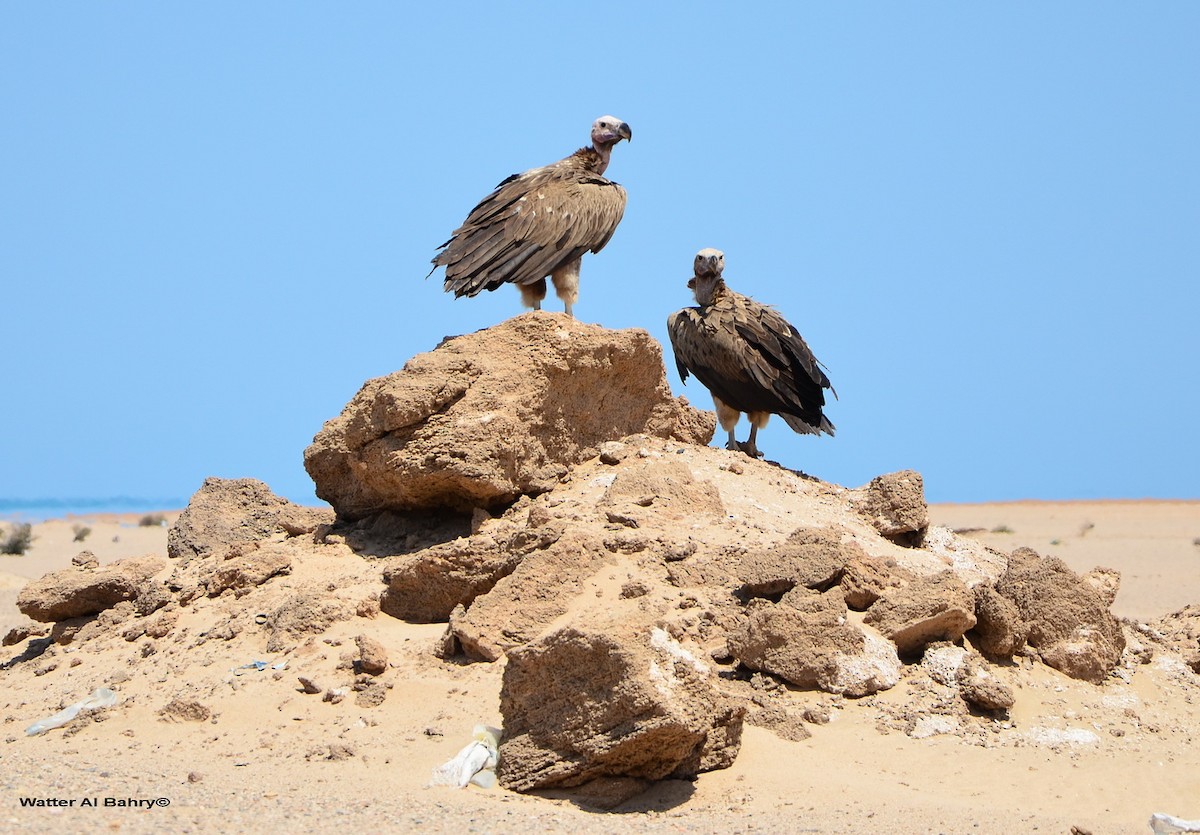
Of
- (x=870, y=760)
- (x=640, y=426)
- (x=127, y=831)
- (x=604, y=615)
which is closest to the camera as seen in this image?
(x=127, y=831)

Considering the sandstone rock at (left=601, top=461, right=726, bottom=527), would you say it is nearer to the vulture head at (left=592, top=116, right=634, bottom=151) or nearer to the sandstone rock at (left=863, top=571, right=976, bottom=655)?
the sandstone rock at (left=863, top=571, right=976, bottom=655)

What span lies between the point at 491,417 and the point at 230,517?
3129 mm

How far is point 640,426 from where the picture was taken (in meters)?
10.8

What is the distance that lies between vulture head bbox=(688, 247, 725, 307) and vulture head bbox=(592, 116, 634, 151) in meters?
1.51

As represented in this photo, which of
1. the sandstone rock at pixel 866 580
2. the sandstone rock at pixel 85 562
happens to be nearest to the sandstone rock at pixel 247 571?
the sandstone rock at pixel 85 562

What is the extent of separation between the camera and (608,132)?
13.2m

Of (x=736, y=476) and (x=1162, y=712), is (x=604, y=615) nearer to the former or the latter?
(x=736, y=476)

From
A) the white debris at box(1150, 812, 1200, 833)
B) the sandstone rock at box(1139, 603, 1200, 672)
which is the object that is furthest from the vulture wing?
the white debris at box(1150, 812, 1200, 833)

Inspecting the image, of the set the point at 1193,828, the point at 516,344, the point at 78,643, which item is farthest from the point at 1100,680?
the point at 78,643

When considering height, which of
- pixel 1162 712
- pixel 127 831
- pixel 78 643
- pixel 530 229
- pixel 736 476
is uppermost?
pixel 530 229

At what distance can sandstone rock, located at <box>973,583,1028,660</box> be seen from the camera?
27.7ft

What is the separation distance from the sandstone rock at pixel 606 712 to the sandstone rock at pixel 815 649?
3.44 feet

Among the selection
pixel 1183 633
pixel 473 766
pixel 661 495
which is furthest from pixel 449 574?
pixel 1183 633

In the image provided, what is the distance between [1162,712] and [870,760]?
2398 mm
